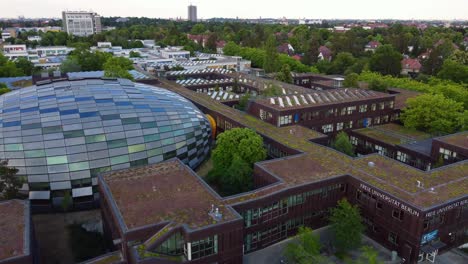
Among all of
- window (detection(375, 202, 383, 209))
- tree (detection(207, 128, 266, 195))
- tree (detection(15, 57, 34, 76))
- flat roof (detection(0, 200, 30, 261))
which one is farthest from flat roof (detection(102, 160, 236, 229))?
tree (detection(15, 57, 34, 76))

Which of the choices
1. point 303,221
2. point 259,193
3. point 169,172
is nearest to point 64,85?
point 169,172

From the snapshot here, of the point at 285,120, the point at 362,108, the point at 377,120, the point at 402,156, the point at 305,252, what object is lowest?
the point at 402,156

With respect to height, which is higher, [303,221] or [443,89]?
[443,89]

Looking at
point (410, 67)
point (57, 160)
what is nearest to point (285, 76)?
point (410, 67)

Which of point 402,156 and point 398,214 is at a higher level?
point 398,214

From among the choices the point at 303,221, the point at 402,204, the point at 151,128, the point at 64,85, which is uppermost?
the point at 64,85

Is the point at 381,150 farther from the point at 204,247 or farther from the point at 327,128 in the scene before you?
the point at 204,247

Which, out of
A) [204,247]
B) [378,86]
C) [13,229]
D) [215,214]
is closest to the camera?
[204,247]

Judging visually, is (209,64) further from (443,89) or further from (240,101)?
(443,89)

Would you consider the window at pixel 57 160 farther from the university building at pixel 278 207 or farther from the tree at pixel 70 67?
the tree at pixel 70 67
